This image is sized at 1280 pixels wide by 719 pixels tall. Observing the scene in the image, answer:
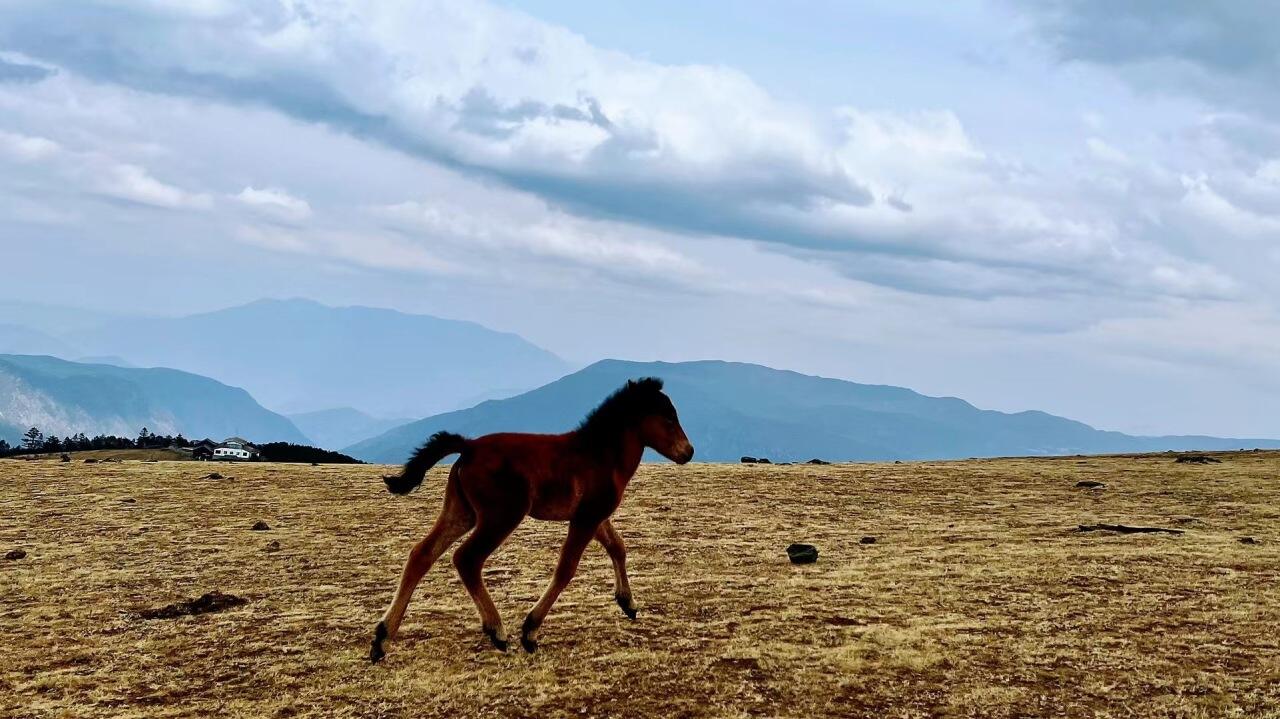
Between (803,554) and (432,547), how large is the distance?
8.18 meters

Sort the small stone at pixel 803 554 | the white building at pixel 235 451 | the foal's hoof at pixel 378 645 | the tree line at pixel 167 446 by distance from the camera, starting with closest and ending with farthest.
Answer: the foal's hoof at pixel 378 645 < the small stone at pixel 803 554 < the white building at pixel 235 451 < the tree line at pixel 167 446

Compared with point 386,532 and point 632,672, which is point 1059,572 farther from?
point 386,532

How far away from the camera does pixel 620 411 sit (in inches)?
466

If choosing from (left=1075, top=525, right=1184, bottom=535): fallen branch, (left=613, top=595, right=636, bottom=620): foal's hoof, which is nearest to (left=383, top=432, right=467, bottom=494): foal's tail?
(left=613, top=595, right=636, bottom=620): foal's hoof

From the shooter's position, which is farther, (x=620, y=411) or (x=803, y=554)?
(x=803, y=554)

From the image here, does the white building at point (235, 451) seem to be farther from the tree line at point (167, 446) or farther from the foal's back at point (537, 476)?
the foal's back at point (537, 476)

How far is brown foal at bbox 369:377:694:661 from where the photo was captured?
1068cm

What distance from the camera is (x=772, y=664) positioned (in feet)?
33.6

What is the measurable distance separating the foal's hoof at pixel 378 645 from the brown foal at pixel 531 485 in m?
0.01

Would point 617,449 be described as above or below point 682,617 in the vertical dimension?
above

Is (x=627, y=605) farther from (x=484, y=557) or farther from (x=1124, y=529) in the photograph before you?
(x=1124, y=529)

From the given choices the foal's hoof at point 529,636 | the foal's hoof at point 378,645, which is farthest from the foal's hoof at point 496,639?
the foal's hoof at point 378,645

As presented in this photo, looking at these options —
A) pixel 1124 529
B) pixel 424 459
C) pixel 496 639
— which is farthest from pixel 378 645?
pixel 1124 529

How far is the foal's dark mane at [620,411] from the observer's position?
38.0 feet
